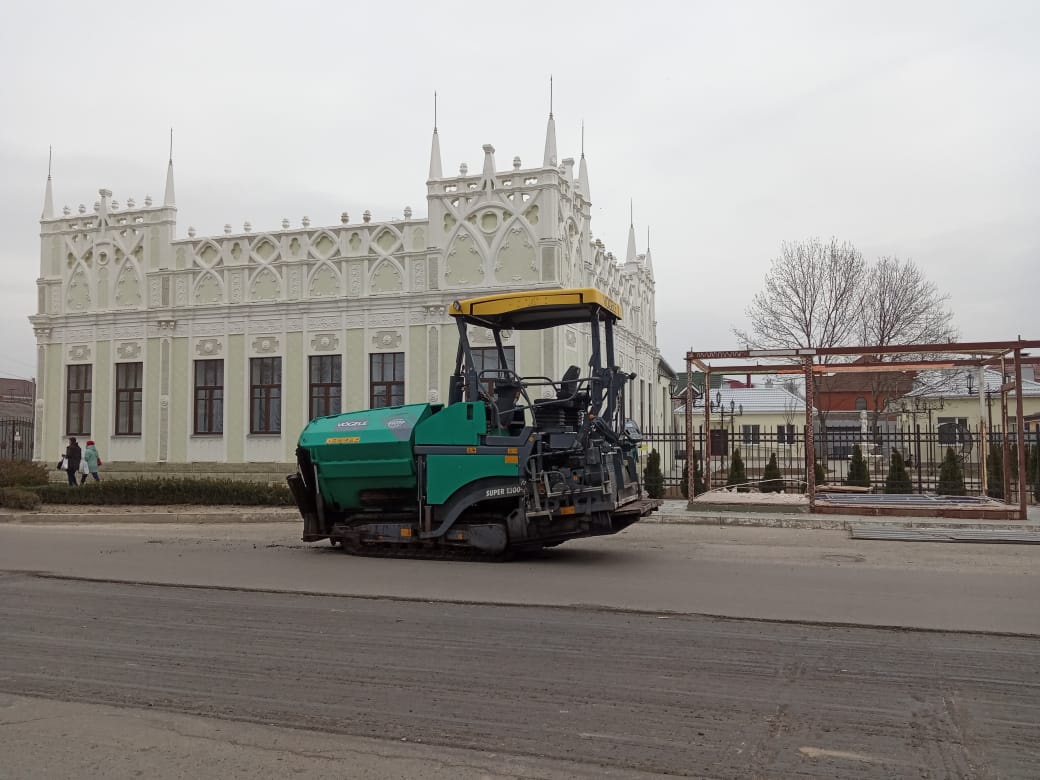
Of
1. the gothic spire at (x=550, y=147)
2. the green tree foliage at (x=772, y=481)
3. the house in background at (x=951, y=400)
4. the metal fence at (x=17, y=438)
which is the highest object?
the gothic spire at (x=550, y=147)

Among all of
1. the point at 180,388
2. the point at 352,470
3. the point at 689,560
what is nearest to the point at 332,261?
the point at 180,388

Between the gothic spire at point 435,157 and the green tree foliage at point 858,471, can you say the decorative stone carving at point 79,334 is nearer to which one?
the gothic spire at point 435,157

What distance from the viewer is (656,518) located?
16.9 m

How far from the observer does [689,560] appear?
11.2 m

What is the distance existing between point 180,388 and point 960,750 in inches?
1095

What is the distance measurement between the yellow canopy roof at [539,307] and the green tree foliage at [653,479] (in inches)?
426

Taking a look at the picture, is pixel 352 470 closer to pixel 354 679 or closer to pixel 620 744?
pixel 354 679

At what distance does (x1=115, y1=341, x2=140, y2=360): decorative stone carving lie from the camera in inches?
1173

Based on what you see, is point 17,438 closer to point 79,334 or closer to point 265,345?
point 79,334

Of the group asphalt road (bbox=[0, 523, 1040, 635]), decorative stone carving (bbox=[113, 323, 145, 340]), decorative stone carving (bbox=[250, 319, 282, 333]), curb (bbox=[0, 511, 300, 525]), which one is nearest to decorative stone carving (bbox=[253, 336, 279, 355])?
Answer: decorative stone carving (bbox=[250, 319, 282, 333])

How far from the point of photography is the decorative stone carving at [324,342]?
27734 millimetres

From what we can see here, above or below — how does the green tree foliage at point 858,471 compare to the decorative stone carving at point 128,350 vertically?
below

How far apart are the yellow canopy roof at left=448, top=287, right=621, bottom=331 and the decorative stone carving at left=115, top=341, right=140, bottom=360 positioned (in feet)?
69.7

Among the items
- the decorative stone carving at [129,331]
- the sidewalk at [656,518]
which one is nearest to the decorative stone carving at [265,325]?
the decorative stone carving at [129,331]
